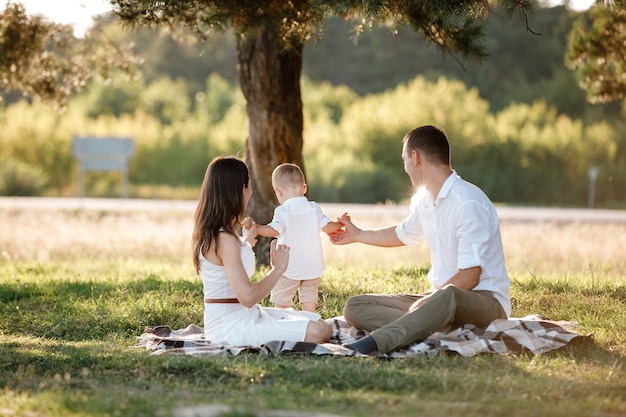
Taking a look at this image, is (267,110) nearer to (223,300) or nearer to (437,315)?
(223,300)

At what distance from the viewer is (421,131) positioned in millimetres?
5934

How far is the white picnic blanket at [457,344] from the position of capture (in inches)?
222

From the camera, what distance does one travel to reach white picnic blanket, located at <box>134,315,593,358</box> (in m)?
5.64

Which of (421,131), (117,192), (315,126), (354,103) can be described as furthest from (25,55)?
(354,103)

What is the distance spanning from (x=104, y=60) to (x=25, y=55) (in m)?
0.98

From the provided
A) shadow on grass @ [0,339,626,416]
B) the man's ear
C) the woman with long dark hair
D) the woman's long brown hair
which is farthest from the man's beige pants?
A: the woman's long brown hair

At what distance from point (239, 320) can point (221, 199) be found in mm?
804

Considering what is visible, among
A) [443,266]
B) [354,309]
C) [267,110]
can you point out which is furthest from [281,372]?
[267,110]

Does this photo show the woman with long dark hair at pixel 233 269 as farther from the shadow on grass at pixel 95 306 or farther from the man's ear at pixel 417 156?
the shadow on grass at pixel 95 306

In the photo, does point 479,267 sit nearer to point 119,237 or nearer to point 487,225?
point 487,225

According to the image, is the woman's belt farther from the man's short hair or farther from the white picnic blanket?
the man's short hair

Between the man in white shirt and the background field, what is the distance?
0.89ft

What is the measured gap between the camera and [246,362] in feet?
17.3

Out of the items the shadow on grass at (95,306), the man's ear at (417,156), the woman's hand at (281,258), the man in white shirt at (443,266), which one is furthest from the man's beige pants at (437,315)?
the shadow on grass at (95,306)
